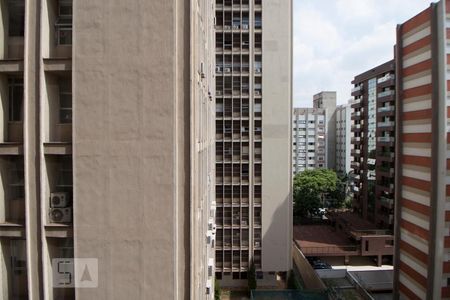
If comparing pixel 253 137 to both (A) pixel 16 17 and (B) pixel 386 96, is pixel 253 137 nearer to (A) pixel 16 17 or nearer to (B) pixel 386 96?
(B) pixel 386 96

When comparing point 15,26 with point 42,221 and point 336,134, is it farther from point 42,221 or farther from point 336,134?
point 336,134

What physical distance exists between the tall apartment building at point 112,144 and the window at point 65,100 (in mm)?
158

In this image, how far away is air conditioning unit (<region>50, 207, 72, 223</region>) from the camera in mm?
6578

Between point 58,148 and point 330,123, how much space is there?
3011 inches

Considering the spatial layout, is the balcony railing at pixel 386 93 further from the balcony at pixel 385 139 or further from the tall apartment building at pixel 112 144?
the tall apartment building at pixel 112 144

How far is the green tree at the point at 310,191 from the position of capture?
51.4m

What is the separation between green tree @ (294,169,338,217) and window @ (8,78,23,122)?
4802cm

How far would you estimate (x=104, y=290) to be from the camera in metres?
6.47

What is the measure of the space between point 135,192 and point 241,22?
80.0 feet

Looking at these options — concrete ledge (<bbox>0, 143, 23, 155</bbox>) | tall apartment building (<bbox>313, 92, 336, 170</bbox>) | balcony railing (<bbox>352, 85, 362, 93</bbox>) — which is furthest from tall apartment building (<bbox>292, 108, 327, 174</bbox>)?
concrete ledge (<bbox>0, 143, 23, 155</bbox>)

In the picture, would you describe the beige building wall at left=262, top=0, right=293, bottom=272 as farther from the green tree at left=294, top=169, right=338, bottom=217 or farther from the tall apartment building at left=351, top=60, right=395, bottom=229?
the green tree at left=294, top=169, right=338, bottom=217

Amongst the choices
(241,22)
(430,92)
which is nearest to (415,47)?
(430,92)

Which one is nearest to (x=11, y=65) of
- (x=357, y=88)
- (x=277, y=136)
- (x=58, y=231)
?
(x=58, y=231)

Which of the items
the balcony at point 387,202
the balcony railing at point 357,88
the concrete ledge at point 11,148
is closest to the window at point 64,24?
the concrete ledge at point 11,148
